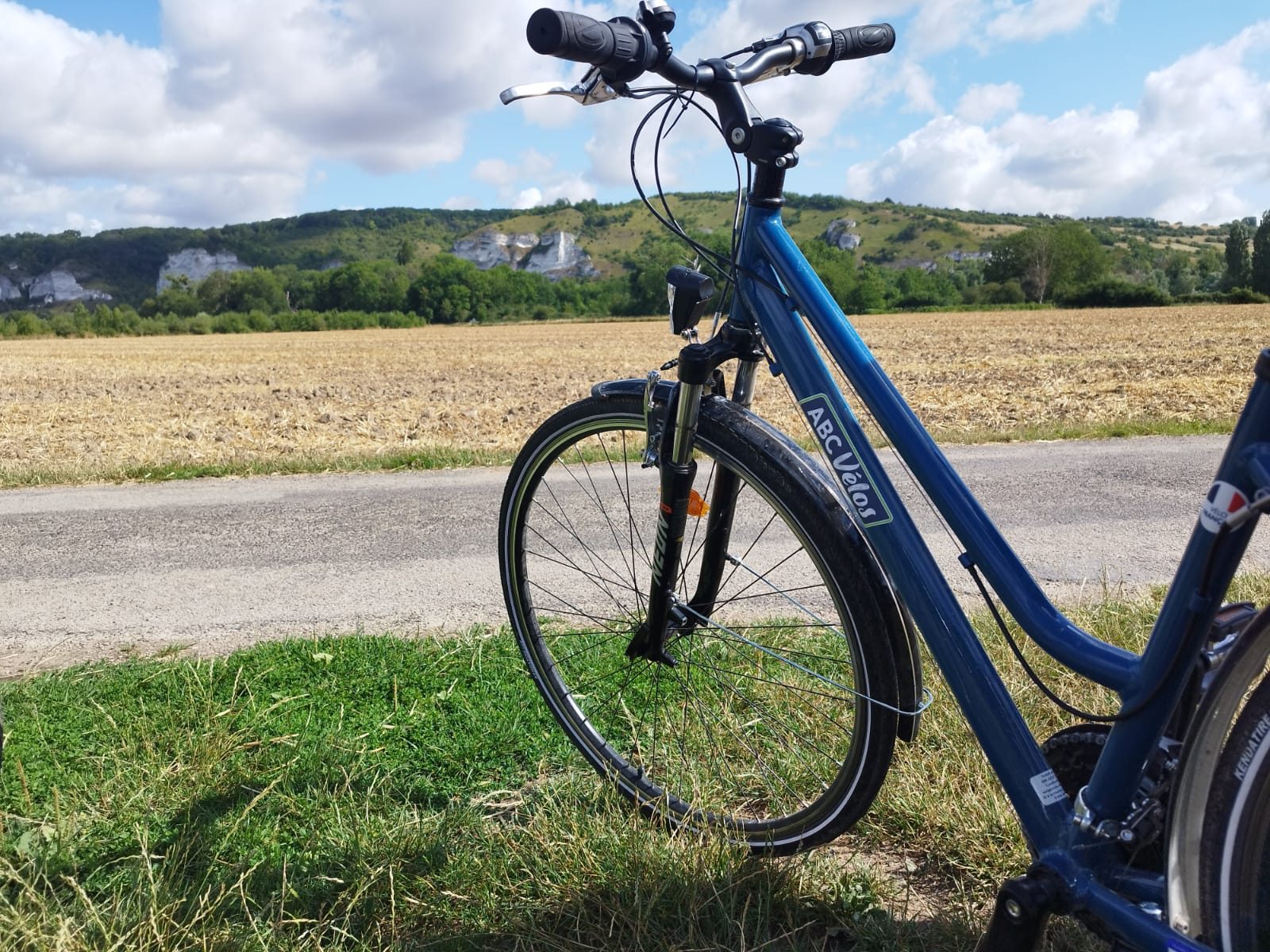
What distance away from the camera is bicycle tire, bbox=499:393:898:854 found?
6.41ft

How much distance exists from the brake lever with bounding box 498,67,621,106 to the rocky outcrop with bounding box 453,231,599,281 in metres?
158

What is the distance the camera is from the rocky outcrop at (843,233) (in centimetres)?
12544

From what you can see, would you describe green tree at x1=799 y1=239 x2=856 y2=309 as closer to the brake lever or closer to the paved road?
the brake lever

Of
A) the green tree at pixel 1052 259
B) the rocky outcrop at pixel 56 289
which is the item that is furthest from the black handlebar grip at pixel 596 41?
the rocky outcrop at pixel 56 289

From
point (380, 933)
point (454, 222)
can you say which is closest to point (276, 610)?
point (380, 933)

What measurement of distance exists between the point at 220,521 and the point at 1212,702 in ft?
18.8

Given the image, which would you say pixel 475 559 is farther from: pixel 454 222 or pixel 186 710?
pixel 454 222

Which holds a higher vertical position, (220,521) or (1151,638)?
(1151,638)

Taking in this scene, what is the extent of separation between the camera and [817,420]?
195cm

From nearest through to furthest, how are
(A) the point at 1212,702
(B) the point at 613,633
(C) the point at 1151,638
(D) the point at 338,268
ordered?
(A) the point at 1212,702 < (C) the point at 1151,638 < (B) the point at 613,633 < (D) the point at 338,268

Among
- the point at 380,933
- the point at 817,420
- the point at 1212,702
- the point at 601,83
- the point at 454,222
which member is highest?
the point at 454,222

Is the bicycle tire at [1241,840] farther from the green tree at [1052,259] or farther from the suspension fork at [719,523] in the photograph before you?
the green tree at [1052,259]

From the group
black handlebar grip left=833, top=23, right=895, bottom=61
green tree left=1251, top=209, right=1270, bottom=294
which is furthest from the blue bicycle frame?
green tree left=1251, top=209, right=1270, bottom=294

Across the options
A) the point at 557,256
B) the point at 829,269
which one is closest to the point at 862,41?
the point at 829,269
